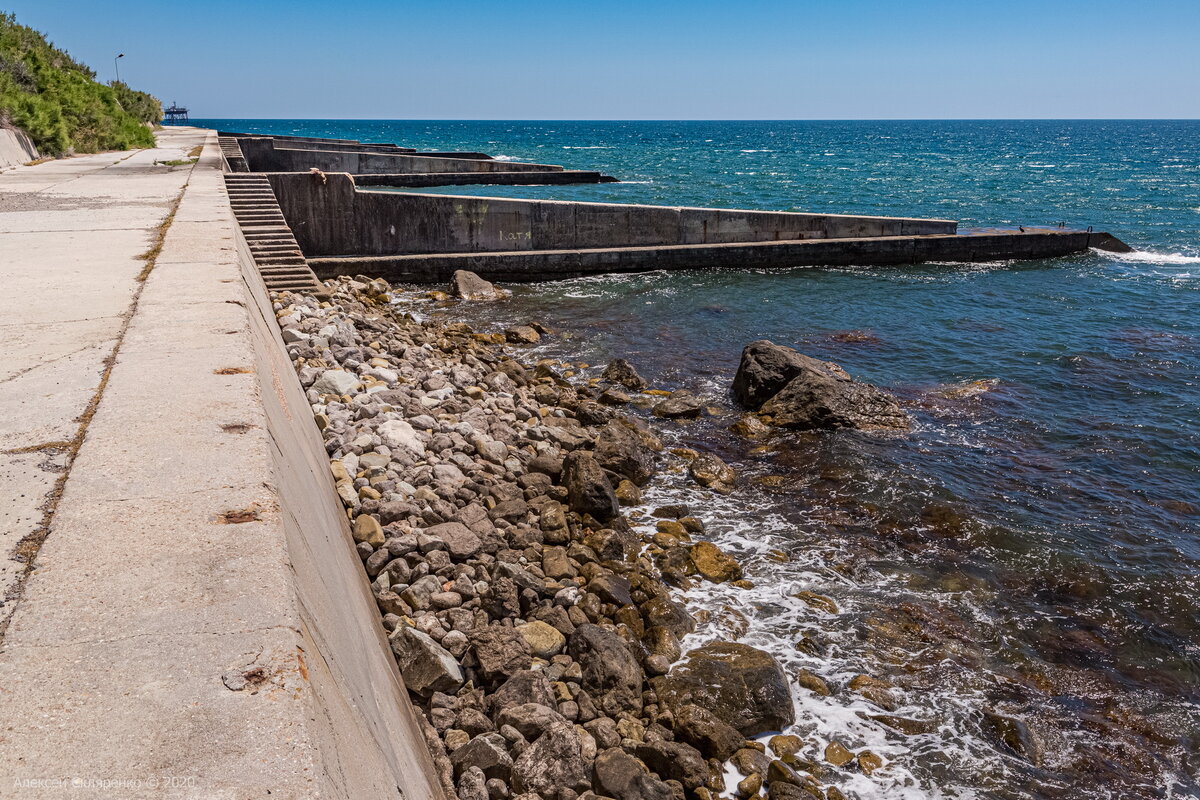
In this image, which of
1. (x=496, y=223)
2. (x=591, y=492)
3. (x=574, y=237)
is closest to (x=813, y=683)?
(x=591, y=492)

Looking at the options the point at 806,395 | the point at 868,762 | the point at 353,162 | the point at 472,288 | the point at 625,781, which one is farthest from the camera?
the point at 353,162

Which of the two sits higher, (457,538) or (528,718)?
(457,538)

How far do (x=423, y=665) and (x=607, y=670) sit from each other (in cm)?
123

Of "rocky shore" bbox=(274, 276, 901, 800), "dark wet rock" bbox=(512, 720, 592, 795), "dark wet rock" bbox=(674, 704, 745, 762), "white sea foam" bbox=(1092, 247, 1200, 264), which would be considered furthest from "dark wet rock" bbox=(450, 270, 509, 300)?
"white sea foam" bbox=(1092, 247, 1200, 264)

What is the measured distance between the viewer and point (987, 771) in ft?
16.9

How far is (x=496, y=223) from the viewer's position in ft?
65.1

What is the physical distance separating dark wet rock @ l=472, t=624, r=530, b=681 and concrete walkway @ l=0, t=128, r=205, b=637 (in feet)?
8.19

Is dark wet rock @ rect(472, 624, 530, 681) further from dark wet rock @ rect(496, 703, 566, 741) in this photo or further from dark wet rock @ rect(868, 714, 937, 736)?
dark wet rock @ rect(868, 714, 937, 736)

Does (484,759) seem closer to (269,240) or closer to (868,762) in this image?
(868,762)

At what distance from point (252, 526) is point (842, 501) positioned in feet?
23.6

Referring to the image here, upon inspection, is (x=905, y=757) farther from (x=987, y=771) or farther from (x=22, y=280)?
(x=22, y=280)

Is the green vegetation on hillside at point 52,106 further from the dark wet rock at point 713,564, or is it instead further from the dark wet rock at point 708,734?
the dark wet rock at point 708,734

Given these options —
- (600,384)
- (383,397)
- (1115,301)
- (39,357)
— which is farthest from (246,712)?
(1115,301)

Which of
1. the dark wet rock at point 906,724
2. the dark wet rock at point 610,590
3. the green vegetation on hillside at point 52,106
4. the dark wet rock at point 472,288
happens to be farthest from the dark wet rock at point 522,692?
the green vegetation on hillside at point 52,106
